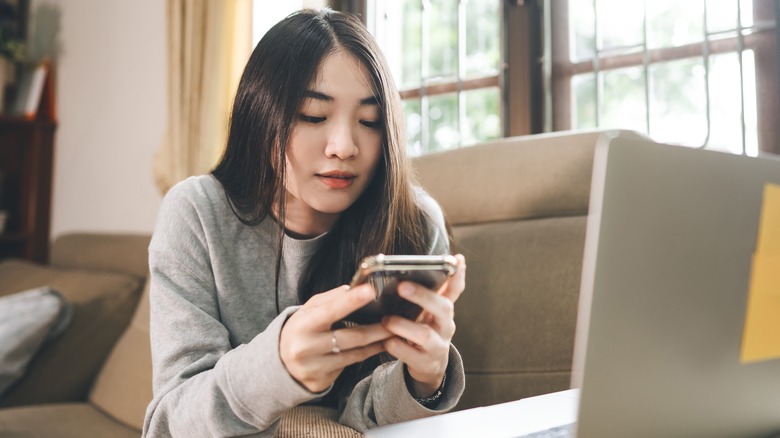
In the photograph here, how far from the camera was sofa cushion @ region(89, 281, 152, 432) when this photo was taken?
1609mm

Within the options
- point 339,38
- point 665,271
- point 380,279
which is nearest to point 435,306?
point 380,279

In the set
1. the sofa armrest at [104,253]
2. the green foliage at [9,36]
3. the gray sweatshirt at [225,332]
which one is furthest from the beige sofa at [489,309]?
the green foliage at [9,36]

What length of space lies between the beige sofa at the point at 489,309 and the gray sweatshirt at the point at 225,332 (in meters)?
0.11

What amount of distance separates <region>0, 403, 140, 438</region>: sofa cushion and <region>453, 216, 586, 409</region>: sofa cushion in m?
0.86

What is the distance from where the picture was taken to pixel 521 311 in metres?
1.26

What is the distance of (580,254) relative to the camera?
1234 millimetres

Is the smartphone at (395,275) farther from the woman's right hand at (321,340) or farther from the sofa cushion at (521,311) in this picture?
the sofa cushion at (521,311)

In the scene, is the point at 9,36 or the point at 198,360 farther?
the point at 9,36

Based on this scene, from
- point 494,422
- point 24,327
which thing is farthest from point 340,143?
point 24,327

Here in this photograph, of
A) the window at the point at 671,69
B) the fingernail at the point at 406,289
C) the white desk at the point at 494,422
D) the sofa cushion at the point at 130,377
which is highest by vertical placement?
the window at the point at 671,69

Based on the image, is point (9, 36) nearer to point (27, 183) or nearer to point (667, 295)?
point (27, 183)

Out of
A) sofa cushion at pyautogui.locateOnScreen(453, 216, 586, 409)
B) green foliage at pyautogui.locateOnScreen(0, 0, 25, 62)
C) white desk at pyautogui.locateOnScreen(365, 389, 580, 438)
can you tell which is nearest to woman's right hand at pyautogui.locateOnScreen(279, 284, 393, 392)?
white desk at pyautogui.locateOnScreen(365, 389, 580, 438)

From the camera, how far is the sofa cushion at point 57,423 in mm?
1519

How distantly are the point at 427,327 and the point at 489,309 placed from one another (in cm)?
62
